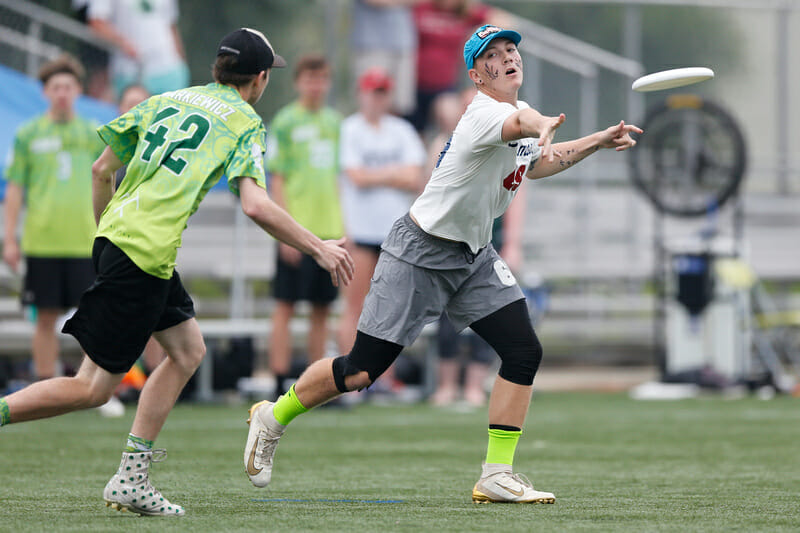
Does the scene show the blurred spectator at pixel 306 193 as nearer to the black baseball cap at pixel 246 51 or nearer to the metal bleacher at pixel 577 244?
the metal bleacher at pixel 577 244

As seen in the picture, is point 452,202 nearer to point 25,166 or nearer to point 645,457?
point 645,457

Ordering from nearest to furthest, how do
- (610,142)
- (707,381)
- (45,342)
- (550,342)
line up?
1. (610,142)
2. (45,342)
3. (707,381)
4. (550,342)

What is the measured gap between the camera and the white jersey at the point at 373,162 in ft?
33.3

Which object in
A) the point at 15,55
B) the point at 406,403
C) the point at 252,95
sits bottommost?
the point at 406,403

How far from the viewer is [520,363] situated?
5.11 meters

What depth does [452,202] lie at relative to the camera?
509 centimetres

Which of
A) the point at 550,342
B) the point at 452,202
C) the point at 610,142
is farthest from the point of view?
the point at 550,342

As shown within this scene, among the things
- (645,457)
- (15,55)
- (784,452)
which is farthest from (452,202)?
(15,55)

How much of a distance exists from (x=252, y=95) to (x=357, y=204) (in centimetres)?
547

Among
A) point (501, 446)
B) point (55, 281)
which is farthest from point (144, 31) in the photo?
point (501, 446)

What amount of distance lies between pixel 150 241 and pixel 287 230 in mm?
498

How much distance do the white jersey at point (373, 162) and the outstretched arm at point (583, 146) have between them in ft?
16.0

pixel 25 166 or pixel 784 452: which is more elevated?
pixel 25 166

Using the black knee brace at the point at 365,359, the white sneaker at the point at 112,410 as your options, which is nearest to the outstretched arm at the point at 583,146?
the black knee brace at the point at 365,359
